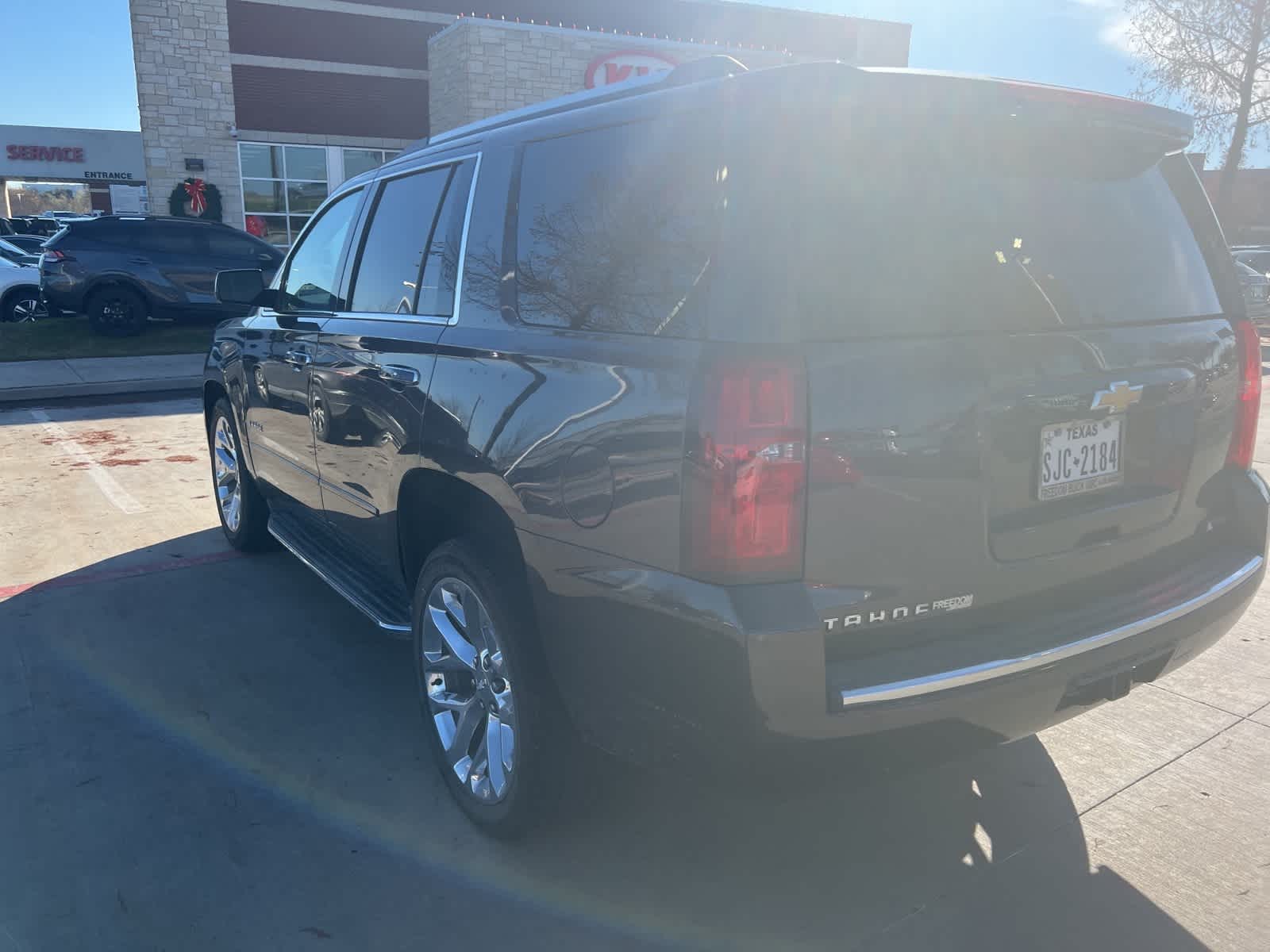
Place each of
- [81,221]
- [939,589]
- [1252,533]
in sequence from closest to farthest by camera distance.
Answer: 1. [939,589]
2. [1252,533]
3. [81,221]

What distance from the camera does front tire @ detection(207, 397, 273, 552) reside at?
211 inches

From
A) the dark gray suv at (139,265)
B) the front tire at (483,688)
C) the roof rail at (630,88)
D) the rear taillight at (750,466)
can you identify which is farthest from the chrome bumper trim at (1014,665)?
the dark gray suv at (139,265)

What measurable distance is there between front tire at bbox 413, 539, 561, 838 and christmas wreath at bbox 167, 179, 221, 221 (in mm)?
21488

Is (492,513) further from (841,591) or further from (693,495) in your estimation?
(841,591)

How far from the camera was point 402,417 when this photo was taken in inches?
127

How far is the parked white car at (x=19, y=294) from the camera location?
1667 centimetres

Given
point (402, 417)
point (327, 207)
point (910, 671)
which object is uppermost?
point (327, 207)

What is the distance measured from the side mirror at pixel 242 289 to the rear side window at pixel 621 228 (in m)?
2.42

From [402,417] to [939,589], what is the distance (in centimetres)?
177

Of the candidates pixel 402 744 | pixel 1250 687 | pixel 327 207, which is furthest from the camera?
pixel 327 207

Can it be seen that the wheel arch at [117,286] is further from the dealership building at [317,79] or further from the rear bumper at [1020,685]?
the rear bumper at [1020,685]

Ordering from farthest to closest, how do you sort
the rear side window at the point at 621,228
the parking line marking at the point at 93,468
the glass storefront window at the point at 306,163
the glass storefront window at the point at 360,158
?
the glass storefront window at the point at 360,158 → the glass storefront window at the point at 306,163 → the parking line marking at the point at 93,468 → the rear side window at the point at 621,228

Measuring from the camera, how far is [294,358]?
420cm

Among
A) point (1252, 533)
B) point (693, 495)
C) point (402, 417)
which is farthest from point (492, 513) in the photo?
point (1252, 533)
